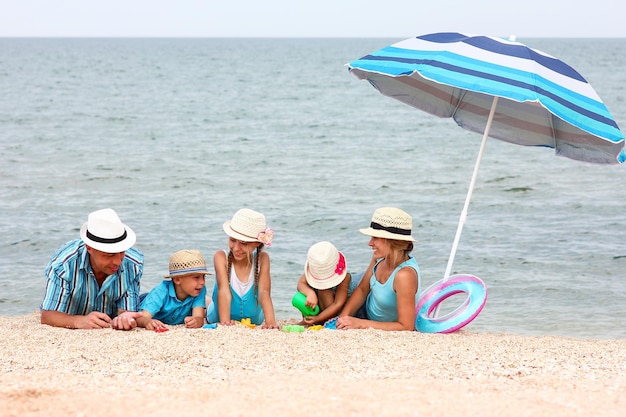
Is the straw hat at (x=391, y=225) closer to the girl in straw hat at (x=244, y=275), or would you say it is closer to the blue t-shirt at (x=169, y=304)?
the girl in straw hat at (x=244, y=275)

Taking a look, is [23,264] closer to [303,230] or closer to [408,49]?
[303,230]

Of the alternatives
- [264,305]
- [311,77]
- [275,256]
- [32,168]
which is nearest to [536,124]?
[264,305]

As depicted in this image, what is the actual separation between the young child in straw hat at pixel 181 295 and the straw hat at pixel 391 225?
4.14 feet

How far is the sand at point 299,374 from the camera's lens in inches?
140

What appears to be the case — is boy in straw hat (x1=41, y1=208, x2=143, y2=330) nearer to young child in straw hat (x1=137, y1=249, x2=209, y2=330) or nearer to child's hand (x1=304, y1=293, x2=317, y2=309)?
young child in straw hat (x1=137, y1=249, x2=209, y2=330)

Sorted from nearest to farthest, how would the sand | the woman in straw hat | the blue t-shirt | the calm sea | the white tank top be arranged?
the sand, the woman in straw hat, the blue t-shirt, the white tank top, the calm sea

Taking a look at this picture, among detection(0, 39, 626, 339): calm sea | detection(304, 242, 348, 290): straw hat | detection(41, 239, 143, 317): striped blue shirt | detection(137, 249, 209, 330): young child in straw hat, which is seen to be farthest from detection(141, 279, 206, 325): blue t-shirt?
detection(0, 39, 626, 339): calm sea

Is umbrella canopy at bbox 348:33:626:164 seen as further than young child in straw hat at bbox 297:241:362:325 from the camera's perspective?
No

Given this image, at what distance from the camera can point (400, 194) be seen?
569 inches

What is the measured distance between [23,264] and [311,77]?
171 ft

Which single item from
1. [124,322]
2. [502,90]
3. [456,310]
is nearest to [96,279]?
[124,322]

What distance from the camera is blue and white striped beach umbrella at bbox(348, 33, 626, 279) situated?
5402mm

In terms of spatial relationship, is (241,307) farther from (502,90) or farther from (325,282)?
(502,90)

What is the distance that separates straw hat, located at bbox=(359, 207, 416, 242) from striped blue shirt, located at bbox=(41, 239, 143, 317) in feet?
5.52
